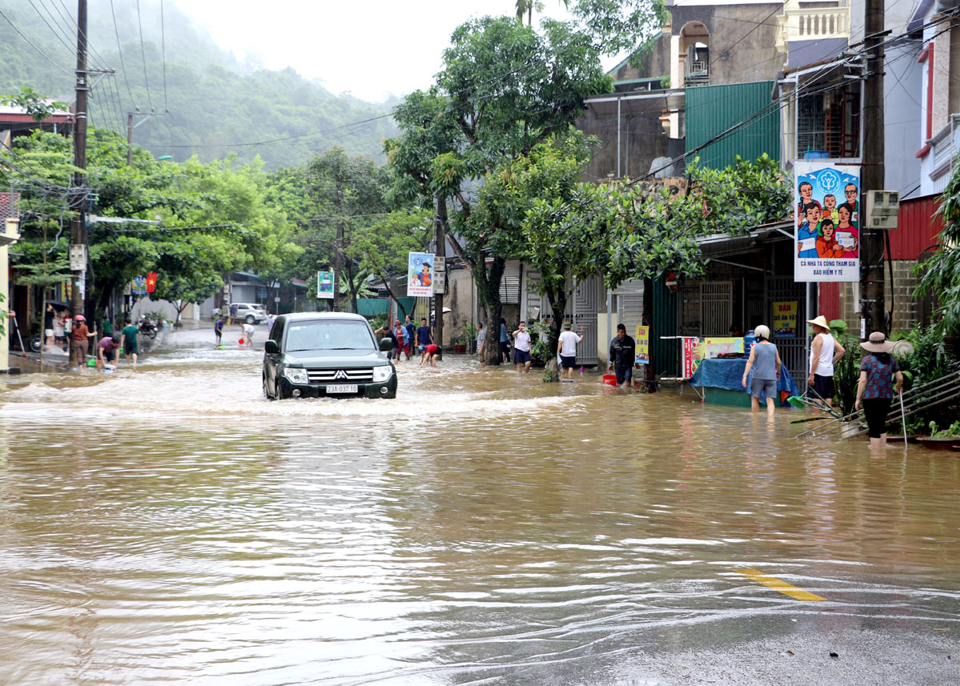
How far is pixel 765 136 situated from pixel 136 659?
25849mm

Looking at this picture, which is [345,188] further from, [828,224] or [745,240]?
[828,224]

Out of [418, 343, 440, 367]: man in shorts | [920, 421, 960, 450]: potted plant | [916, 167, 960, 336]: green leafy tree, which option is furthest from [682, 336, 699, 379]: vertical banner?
[418, 343, 440, 367]: man in shorts

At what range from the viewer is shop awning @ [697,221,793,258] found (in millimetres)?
17891

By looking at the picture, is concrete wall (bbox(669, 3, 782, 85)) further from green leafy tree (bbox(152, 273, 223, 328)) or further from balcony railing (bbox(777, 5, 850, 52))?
green leafy tree (bbox(152, 273, 223, 328))

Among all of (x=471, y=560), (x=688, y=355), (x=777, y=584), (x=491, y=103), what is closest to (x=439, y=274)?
(x=491, y=103)

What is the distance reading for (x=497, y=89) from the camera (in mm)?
31141

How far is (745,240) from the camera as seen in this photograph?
20.3m

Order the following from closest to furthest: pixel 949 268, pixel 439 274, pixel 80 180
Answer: pixel 949 268 → pixel 80 180 → pixel 439 274

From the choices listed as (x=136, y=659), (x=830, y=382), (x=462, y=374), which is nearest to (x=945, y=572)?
(x=136, y=659)

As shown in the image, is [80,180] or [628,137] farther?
[628,137]

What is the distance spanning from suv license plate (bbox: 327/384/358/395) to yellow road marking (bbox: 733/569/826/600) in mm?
11068

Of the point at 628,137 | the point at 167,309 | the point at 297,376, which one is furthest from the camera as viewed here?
the point at 167,309

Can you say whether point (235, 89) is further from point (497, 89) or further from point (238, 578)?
point (238, 578)

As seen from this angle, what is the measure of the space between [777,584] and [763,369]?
1081 cm
